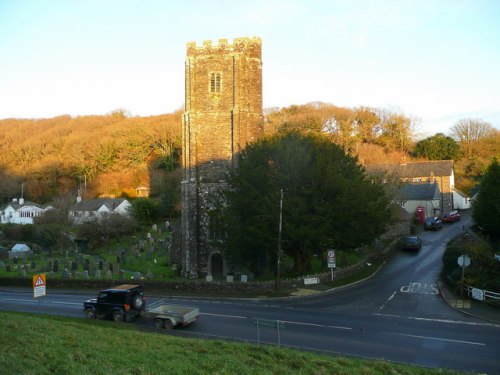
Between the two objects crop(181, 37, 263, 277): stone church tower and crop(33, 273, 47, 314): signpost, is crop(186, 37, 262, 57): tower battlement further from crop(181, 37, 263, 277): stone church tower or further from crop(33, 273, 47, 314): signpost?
crop(33, 273, 47, 314): signpost

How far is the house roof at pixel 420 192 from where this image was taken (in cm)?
5286

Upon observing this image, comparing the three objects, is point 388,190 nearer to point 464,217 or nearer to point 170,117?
point 464,217

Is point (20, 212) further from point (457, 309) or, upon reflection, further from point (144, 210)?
point (457, 309)

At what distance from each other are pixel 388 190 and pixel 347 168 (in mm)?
15038

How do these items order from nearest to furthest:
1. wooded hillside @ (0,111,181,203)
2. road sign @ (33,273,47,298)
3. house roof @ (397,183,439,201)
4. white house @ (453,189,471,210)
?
road sign @ (33,273,47,298) < house roof @ (397,183,439,201) < white house @ (453,189,471,210) < wooded hillside @ (0,111,181,203)

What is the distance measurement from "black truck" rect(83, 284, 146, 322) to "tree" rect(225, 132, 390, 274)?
9318 millimetres

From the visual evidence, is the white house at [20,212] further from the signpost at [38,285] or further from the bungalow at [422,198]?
the signpost at [38,285]

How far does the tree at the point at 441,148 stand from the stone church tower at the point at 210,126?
45230 millimetres

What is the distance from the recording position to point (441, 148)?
70.8 meters

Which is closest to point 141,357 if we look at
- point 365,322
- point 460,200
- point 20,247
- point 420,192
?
point 365,322

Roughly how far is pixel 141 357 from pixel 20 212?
2747 inches

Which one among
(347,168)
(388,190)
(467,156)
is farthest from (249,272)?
(467,156)

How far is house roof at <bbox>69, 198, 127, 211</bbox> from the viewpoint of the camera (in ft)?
215

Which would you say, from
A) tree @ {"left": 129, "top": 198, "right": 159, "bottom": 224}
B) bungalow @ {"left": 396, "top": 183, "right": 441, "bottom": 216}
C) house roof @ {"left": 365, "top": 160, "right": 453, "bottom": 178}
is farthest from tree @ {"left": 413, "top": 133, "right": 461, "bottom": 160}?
tree @ {"left": 129, "top": 198, "right": 159, "bottom": 224}
